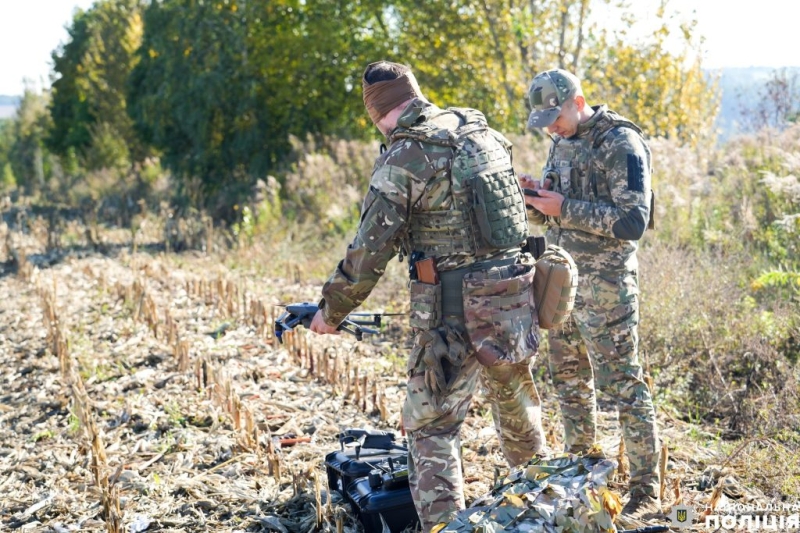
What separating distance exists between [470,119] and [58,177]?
31434 mm

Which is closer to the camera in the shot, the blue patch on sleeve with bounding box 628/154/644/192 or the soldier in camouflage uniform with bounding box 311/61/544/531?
the soldier in camouflage uniform with bounding box 311/61/544/531

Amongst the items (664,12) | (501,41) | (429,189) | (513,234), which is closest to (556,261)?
(513,234)

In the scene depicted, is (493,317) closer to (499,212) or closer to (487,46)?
(499,212)

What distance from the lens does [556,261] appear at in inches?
124

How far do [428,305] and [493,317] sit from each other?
27 centimetres

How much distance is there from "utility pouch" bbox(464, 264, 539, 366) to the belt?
0.08 ft

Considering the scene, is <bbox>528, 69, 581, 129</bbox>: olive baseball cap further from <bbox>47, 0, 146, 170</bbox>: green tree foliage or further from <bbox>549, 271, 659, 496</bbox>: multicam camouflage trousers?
<bbox>47, 0, 146, 170</bbox>: green tree foliage

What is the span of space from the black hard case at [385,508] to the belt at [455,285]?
91 centimetres

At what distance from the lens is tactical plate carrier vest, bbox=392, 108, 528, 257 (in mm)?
2996

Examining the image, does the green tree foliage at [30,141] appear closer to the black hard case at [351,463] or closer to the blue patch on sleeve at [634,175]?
the black hard case at [351,463]

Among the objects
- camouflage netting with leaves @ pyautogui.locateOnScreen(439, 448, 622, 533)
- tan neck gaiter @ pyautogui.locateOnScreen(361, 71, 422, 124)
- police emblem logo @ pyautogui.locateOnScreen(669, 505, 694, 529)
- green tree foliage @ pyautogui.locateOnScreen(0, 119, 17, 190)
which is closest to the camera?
camouflage netting with leaves @ pyautogui.locateOnScreen(439, 448, 622, 533)

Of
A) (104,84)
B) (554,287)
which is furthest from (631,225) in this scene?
(104,84)

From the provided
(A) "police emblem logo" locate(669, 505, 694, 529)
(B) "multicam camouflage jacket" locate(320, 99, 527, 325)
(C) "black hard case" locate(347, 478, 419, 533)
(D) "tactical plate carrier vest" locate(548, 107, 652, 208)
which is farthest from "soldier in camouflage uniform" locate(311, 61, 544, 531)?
(A) "police emblem logo" locate(669, 505, 694, 529)

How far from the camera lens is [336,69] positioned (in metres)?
16.3
